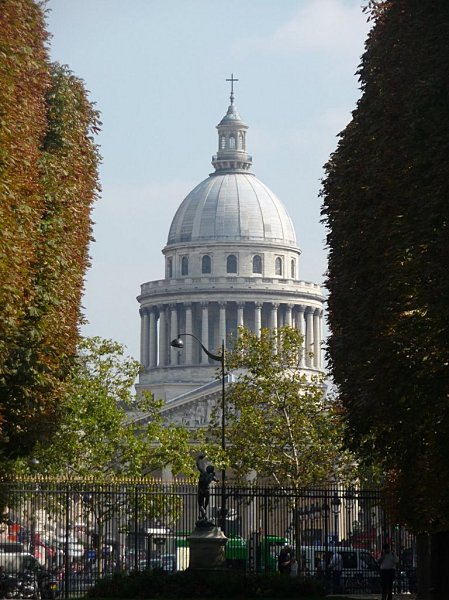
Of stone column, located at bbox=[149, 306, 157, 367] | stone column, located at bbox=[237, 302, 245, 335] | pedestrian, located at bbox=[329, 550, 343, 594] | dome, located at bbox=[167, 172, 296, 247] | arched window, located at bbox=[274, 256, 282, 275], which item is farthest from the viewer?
arched window, located at bbox=[274, 256, 282, 275]

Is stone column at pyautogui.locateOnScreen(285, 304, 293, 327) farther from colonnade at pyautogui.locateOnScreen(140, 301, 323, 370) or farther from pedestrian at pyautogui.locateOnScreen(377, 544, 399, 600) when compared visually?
pedestrian at pyautogui.locateOnScreen(377, 544, 399, 600)

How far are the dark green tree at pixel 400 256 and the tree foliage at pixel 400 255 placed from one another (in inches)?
1.4

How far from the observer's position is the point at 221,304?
7269 inches

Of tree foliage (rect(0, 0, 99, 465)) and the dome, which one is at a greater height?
the dome

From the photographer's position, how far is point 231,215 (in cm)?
19362

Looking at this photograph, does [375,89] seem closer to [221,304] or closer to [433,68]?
[433,68]

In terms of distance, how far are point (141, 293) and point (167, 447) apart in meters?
109

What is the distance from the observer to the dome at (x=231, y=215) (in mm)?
191500

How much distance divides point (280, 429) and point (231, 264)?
108771mm

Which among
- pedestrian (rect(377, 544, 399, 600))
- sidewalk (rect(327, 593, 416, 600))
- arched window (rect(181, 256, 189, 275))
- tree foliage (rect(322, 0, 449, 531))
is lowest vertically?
sidewalk (rect(327, 593, 416, 600))

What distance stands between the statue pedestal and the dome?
140 metres

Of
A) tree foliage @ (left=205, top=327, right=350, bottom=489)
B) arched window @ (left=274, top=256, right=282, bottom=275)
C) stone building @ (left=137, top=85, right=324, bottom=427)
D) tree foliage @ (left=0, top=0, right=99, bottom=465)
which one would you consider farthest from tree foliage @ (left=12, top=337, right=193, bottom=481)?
arched window @ (left=274, top=256, right=282, bottom=275)

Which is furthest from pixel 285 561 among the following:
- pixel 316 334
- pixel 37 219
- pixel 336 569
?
pixel 316 334

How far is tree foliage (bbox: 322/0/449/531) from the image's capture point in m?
33.8
